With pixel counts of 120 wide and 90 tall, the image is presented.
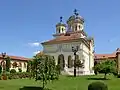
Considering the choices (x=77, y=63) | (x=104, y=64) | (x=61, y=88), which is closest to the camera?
(x=61, y=88)

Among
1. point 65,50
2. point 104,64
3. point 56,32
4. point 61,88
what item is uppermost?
point 56,32

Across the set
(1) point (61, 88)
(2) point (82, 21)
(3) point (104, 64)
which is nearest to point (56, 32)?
(2) point (82, 21)

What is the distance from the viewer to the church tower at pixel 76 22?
7481 cm

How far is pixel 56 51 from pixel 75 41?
20.7ft

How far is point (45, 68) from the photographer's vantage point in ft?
82.0

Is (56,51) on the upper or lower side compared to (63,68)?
upper

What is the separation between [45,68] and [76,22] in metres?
51.4

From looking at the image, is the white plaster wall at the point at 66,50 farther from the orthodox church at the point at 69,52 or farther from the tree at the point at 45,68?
the tree at the point at 45,68

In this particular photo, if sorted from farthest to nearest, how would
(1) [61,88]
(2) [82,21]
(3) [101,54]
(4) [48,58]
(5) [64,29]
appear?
(3) [101,54] → (5) [64,29] → (2) [82,21] → (1) [61,88] → (4) [48,58]

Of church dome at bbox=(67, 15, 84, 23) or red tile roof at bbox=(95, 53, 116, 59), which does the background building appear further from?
red tile roof at bbox=(95, 53, 116, 59)

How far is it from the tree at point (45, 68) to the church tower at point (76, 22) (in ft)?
163

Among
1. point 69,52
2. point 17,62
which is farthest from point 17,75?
point 17,62

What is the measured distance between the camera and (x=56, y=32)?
83250 millimetres

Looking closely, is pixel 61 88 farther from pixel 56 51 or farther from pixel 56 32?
pixel 56 32
